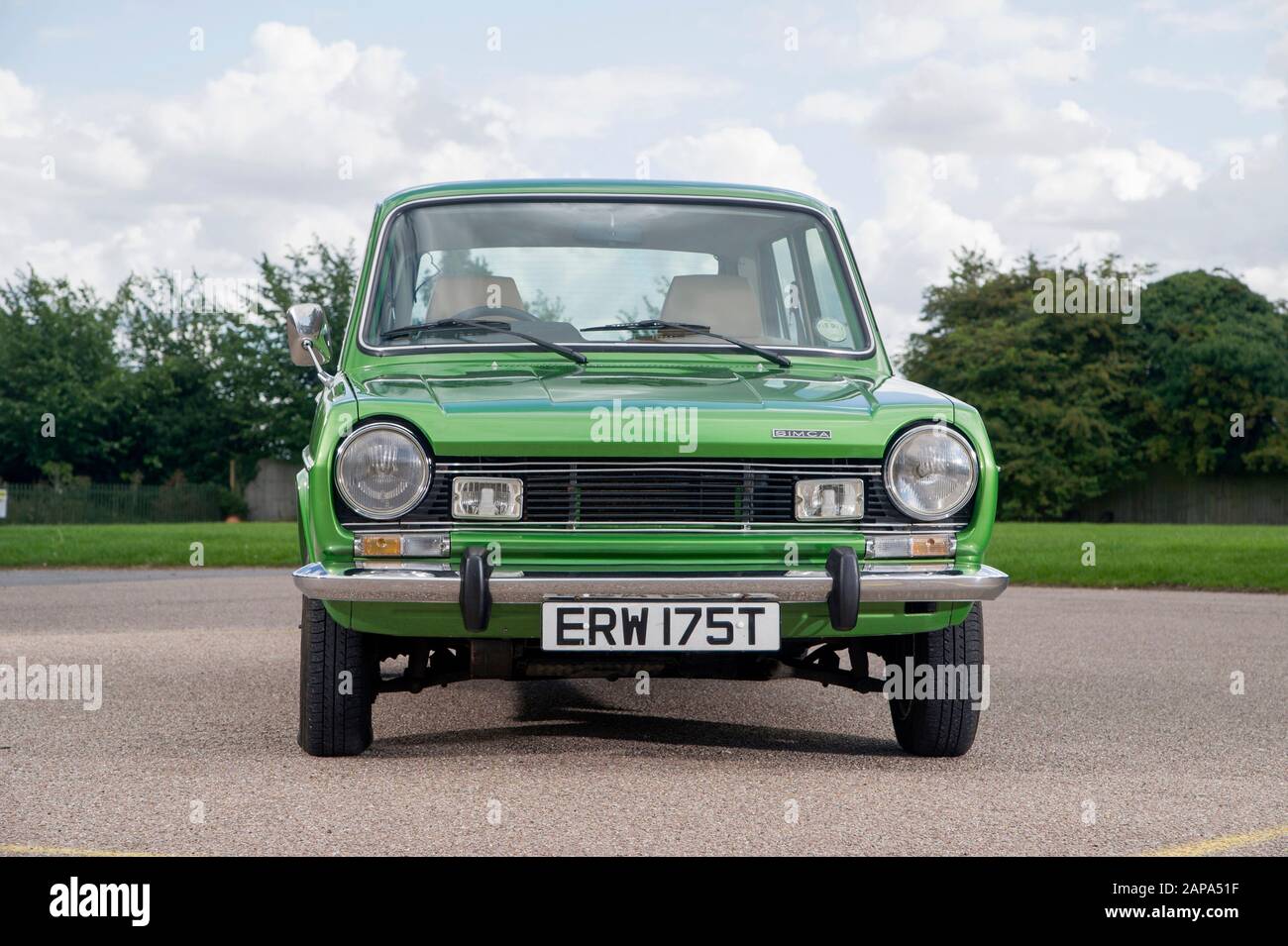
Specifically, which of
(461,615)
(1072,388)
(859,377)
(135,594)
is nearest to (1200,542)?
(135,594)

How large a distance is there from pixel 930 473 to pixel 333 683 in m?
2.02

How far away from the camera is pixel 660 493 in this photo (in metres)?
4.45

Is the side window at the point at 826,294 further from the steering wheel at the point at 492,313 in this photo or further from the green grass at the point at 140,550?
the green grass at the point at 140,550

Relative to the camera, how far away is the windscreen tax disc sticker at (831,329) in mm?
5734

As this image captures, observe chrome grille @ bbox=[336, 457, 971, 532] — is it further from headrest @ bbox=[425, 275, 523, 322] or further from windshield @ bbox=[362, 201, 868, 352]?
headrest @ bbox=[425, 275, 523, 322]

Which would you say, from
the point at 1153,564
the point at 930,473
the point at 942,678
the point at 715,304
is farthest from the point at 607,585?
the point at 1153,564

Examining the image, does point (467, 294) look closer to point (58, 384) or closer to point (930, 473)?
point (930, 473)

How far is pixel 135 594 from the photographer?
1303cm
